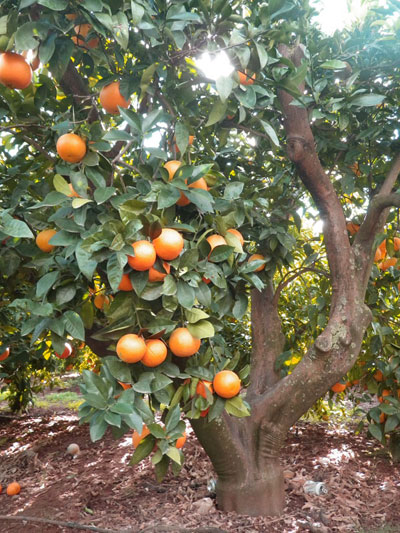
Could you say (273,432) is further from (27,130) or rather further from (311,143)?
A: (27,130)

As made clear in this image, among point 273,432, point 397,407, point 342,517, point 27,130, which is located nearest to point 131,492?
point 273,432

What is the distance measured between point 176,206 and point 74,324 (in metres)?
0.54

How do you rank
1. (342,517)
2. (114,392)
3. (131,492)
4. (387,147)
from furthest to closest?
(131,492)
(387,147)
(342,517)
(114,392)

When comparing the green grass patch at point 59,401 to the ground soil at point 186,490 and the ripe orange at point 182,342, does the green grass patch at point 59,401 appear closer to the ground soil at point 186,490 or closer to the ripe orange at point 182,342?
the ground soil at point 186,490

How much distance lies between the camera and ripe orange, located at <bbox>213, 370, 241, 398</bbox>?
153 cm

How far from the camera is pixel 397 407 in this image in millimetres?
2443

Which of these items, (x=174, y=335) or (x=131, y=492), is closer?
(x=174, y=335)

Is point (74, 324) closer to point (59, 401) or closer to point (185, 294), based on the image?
point (185, 294)

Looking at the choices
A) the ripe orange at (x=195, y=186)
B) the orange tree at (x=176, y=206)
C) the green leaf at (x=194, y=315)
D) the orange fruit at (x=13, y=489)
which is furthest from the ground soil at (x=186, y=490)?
the ripe orange at (x=195, y=186)

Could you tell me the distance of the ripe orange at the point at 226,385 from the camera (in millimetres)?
1533

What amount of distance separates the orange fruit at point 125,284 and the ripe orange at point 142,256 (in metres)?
0.07

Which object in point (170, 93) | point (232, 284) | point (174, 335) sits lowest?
point (174, 335)

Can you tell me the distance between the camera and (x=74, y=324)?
4.49 ft

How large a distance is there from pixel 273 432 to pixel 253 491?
0.30 meters
